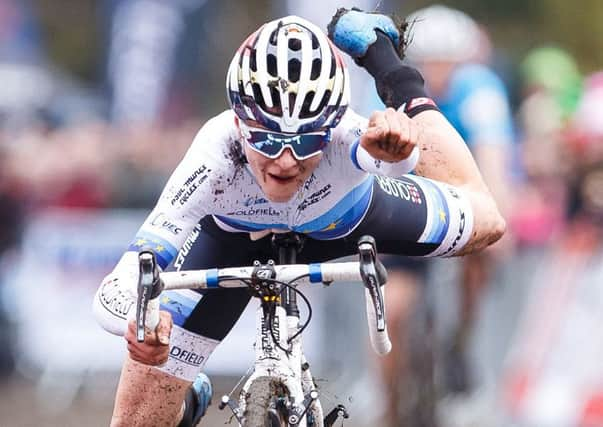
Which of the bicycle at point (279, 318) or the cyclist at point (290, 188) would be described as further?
the cyclist at point (290, 188)

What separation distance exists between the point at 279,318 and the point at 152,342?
1.99ft

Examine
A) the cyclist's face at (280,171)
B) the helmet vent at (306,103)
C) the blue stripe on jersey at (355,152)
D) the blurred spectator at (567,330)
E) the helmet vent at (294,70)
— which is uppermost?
the helmet vent at (294,70)

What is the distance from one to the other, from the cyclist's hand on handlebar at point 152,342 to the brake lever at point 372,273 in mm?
820

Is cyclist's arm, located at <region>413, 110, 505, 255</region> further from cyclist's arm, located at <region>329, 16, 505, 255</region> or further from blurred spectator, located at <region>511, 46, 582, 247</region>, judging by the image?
blurred spectator, located at <region>511, 46, 582, 247</region>

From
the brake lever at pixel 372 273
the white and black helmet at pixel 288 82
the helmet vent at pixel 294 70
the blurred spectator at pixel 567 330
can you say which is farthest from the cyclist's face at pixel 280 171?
the blurred spectator at pixel 567 330

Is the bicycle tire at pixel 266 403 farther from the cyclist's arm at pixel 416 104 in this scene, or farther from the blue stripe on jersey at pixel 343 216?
the cyclist's arm at pixel 416 104

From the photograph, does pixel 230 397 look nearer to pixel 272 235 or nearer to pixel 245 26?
pixel 272 235

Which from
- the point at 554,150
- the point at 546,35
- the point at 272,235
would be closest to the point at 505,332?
the point at 554,150

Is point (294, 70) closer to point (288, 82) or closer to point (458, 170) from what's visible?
point (288, 82)

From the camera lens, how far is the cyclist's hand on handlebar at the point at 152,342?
620 centimetres

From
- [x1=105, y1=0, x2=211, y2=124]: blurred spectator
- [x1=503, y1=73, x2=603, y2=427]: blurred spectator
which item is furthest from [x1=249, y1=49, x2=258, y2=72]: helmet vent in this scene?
[x1=105, y1=0, x2=211, y2=124]: blurred spectator

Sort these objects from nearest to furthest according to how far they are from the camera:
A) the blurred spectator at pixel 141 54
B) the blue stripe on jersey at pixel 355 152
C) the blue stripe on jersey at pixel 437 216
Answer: the blue stripe on jersey at pixel 355 152 → the blue stripe on jersey at pixel 437 216 → the blurred spectator at pixel 141 54

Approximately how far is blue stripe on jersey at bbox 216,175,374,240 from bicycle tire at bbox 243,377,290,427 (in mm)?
958

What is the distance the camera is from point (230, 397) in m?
6.55
